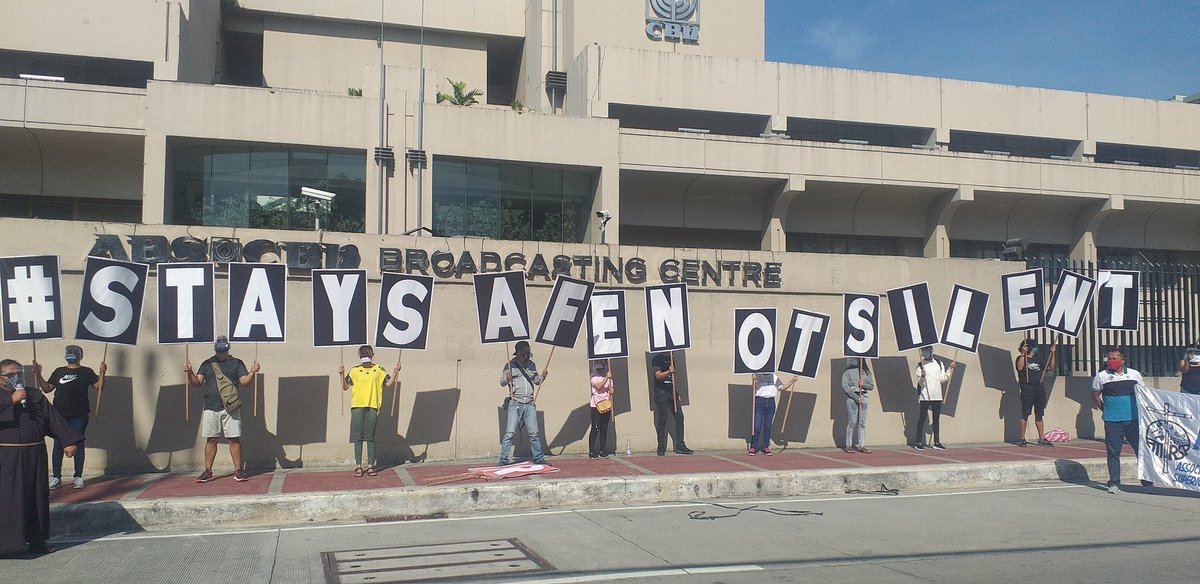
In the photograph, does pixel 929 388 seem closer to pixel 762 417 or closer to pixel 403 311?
pixel 762 417

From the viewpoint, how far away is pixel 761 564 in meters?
8.09

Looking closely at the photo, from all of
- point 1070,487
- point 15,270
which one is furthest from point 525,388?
point 1070,487

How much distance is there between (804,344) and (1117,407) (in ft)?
15.1

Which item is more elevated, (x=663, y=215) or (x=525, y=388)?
(x=663, y=215)

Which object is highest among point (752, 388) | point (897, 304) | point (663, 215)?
point (663, 215)

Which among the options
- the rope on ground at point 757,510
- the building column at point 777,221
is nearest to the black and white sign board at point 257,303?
Result: the rope on ground at point 757,510

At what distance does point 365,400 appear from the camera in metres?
12.4

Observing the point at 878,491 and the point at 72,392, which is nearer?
the point at 72,392

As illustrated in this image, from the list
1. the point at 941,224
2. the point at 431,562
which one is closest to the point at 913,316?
the point at 431,562

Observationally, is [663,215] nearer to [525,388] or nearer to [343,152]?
[343,152]

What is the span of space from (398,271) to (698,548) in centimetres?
709

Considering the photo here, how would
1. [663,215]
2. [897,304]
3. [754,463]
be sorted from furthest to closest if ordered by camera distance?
[663,215] < [897,304] < [754,463]

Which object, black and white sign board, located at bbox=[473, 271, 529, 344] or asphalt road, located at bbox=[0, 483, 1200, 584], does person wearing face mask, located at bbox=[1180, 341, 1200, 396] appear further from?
black and white sign board, located at bbox=[473, 271, 529, 344]

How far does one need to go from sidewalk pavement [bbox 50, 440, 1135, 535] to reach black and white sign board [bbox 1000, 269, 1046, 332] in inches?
90.7
